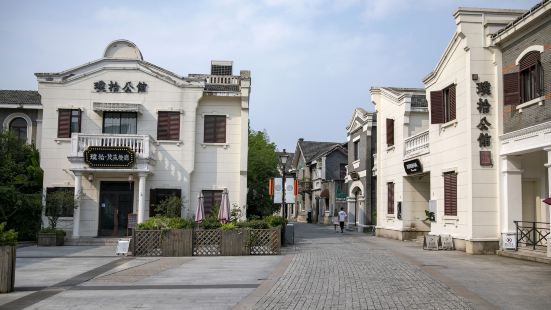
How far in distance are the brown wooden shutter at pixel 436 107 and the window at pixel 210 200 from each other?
10844 mm

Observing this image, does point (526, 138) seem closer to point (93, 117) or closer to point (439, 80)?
point (439, 80)

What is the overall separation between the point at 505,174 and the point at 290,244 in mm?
9316

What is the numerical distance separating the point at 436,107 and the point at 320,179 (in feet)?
101

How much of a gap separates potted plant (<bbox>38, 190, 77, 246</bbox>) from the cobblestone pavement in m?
12.3

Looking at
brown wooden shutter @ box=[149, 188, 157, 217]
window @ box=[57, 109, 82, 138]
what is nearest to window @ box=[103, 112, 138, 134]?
window @ box=[57, 109, 82, 138]

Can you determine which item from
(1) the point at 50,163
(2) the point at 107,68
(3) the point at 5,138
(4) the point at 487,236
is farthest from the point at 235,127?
(4) the point at 487,236

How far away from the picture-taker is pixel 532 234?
18344 millimetres

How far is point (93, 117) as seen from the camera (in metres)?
26.1

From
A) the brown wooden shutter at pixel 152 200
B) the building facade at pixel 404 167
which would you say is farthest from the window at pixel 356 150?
the brown wooden shutter at pixel 152 200

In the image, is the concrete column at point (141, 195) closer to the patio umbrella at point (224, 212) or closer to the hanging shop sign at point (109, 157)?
the hanging shop sign at point (109, 157)

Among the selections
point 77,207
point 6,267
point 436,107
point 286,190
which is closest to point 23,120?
point 77,207

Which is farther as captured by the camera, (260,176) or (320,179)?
(320,179)

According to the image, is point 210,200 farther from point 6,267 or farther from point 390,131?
point 6,267

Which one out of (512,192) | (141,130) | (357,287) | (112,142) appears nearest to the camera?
(357,287)
